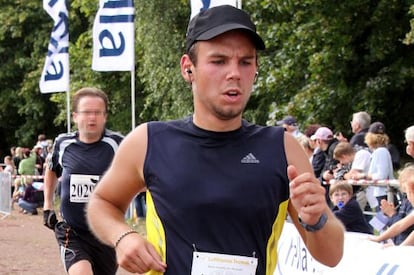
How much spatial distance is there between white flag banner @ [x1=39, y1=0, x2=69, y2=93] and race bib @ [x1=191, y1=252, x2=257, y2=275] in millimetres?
16027

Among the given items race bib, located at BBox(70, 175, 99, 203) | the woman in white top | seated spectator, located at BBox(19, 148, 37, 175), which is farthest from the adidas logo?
seated spectator, located at BBox(19, 148, 37, 175)

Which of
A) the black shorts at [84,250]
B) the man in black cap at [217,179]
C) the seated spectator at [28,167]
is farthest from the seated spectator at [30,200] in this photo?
the man in black cap at [217,179]

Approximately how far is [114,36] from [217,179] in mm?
12581

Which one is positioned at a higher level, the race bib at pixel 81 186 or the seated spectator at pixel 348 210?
the race bib at pixel 81 186

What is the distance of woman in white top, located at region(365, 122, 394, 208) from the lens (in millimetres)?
9914

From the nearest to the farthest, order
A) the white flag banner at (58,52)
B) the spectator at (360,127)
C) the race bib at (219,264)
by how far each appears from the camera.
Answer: the race bib at (219,264)
the spectator at (360,127)
the white flag banner at (58,52)

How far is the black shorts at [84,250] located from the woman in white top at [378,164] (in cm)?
417

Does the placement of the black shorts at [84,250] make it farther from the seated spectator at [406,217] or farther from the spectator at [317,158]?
the spectator at [317,158]

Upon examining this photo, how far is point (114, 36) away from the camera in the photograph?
15375 mm

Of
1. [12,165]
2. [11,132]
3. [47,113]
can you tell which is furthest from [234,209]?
[11,132]

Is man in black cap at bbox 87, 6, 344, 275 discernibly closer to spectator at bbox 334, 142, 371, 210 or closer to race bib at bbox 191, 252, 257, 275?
race bib at bbox 191, 252, 257, 275

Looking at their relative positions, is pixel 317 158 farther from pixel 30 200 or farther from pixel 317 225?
pixel 30 200

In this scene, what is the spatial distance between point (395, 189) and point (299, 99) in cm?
927

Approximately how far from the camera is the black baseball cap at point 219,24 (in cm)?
304
